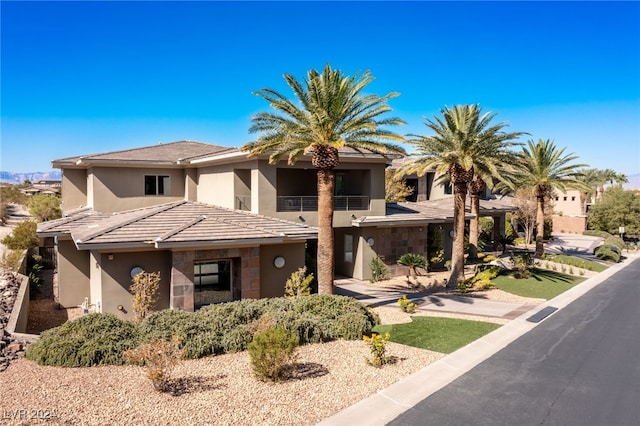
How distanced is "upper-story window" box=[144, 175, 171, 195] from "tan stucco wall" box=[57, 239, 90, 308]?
783cm

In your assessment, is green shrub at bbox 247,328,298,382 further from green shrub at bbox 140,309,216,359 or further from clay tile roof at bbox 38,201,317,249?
clay tile roof at bbox 38,201,317,249

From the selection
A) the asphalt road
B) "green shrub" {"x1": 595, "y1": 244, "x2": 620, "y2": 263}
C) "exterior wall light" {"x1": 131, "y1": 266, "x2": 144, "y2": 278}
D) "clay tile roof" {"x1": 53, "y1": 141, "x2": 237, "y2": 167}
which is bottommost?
the asphalt road

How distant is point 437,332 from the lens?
1566cm

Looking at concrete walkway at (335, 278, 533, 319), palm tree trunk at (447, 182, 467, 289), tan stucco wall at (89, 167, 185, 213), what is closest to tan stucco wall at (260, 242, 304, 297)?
concrete walkway at (335, 278, 533, 319)

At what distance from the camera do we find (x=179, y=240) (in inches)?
655

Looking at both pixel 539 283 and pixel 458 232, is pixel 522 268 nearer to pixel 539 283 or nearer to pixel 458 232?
pixel 539 283

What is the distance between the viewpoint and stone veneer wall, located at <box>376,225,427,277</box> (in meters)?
27.1

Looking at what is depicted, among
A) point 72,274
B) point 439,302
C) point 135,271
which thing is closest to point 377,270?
point 439,302

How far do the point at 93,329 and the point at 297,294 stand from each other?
841 centimetres

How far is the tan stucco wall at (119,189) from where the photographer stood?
2641cm

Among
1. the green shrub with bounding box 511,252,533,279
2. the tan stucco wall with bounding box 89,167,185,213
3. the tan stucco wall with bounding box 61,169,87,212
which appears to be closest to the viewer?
the tan stucco wall with bounding box 89,167,185,213

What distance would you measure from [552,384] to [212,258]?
11.8 meters

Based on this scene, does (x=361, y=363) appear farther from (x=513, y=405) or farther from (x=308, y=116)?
(x=308, y=116)

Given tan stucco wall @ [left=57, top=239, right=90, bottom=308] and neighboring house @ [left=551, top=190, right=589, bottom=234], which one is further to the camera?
neighboring house @ [left=551, top=190, right=589, bottom=234]
